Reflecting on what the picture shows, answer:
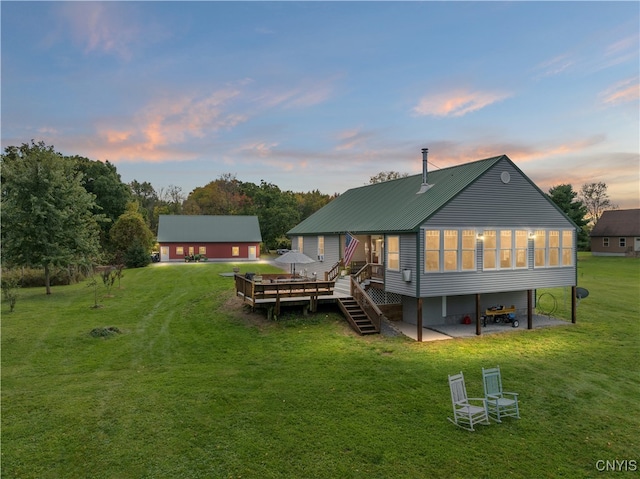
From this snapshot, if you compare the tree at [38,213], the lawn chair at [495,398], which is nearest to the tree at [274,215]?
the tree at [38,213]

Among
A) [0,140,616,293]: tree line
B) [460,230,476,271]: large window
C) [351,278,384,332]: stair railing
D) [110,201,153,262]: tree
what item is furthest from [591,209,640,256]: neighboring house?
[110,201,153,262]: tree

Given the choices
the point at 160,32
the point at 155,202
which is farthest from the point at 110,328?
the point at 155,202

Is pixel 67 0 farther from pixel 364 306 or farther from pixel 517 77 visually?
pixel 517 77

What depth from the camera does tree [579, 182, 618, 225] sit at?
78.4 meters

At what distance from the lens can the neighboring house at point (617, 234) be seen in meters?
54.9

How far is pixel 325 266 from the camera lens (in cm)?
2483

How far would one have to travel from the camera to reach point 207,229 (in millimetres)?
51062

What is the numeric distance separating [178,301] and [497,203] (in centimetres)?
1722

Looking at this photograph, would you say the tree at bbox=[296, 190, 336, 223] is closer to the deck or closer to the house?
the house

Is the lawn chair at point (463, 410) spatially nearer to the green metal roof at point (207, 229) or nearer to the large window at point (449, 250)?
the large window at point (449, 250)

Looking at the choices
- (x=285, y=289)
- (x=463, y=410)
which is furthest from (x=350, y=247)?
(x=463, y=410)

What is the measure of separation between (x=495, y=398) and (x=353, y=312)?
8.91m

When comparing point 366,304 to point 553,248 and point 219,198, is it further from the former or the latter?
point 219,198

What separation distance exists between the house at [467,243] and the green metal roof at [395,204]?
0.29ft
